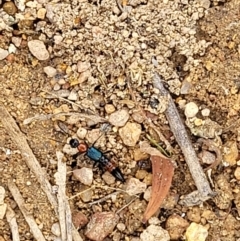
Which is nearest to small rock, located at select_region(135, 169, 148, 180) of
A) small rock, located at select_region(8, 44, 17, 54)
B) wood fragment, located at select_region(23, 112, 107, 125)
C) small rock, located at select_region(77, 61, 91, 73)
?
wood fragment, located at select_region(23, 112, 107, 125)

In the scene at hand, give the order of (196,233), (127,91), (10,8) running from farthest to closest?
(10,8) → (127,91) → (196,233)

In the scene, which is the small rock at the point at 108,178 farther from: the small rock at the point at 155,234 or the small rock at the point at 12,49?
the small rock at the point at 12,49

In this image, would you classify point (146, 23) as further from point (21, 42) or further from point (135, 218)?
point (135, 218)

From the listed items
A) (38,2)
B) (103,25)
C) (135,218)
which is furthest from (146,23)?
(135,218)

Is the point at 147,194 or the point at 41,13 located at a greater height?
the point at 41,13

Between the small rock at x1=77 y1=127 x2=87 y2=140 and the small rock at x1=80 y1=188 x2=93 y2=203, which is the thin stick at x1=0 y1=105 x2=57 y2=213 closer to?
the small rock at x1=80 y1=188 x2=93 y2=203

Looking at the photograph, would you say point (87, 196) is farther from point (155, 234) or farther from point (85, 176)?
point (155, 234)

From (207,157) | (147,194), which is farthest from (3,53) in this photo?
(207,157)
